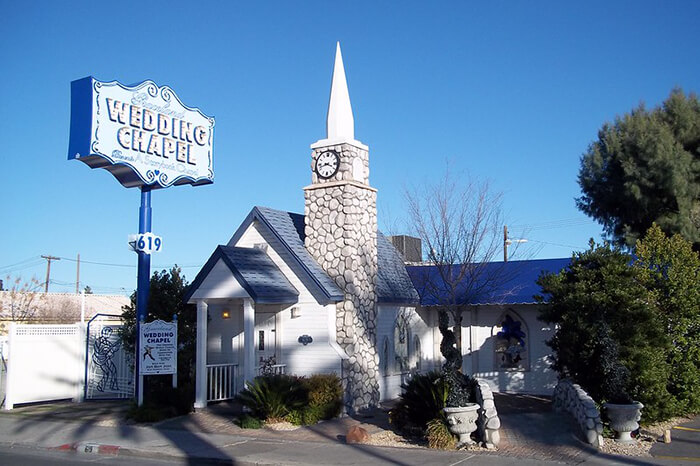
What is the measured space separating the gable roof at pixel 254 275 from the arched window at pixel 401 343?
150 inches

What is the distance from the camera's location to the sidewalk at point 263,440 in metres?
12.2

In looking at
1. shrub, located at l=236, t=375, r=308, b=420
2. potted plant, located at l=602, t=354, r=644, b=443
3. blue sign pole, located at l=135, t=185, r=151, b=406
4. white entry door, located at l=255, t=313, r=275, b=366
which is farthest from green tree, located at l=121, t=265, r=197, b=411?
potted plant, located at l=602, t=354, r=644, b=443

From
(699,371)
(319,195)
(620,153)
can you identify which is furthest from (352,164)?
(620,153)

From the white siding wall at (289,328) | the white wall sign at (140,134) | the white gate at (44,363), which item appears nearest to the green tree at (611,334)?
the white siding wall at (289,328)

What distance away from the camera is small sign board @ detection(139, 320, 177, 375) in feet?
57.2

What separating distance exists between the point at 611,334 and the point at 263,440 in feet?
23.0

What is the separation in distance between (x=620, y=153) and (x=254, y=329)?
15.8 metres

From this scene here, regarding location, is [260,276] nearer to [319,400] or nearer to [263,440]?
[319,400]

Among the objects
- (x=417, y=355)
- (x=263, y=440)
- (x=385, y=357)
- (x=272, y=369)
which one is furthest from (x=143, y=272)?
(x=417, y=355)

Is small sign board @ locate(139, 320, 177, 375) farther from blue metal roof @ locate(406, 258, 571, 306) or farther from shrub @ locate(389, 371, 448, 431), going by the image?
blue metal roof @ locate(406, 258, 571, 306)

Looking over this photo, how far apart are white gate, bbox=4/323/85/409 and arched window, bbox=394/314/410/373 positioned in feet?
28.9

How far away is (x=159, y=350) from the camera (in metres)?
17.5

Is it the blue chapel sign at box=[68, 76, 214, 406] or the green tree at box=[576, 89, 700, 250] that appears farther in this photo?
the green tree at box=[576, 89, 700, 250]

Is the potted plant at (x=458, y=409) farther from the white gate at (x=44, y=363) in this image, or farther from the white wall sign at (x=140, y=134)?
the white gate at (x=44, y=363)
